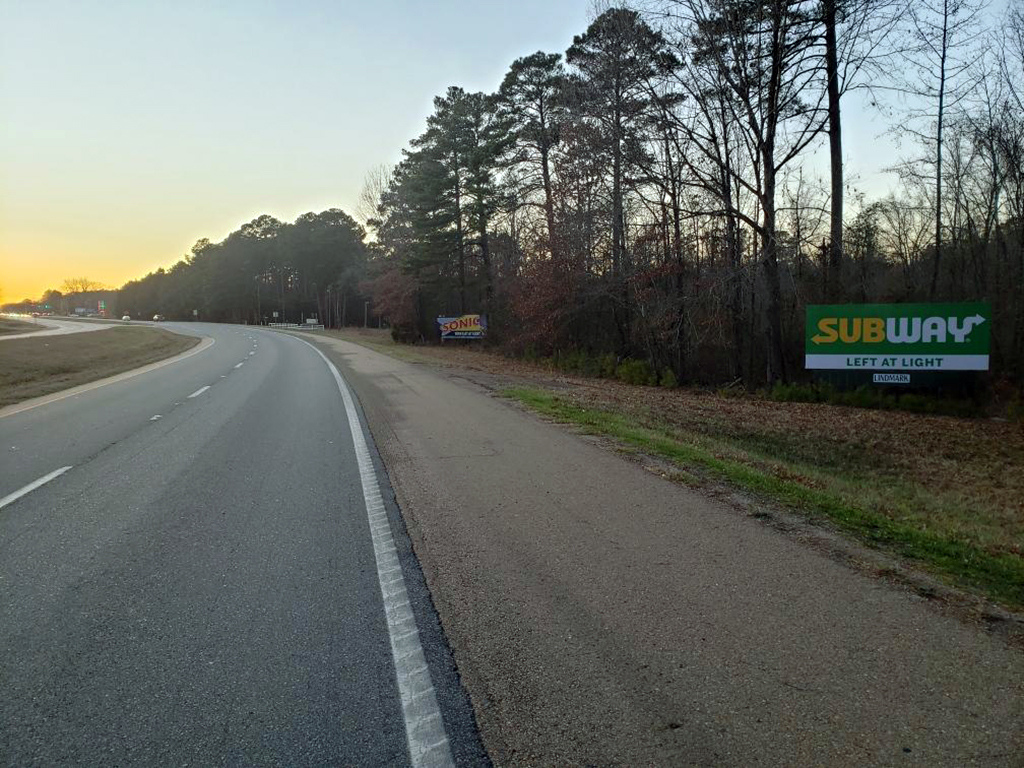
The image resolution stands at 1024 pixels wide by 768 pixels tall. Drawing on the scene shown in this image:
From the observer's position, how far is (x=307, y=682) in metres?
3.55

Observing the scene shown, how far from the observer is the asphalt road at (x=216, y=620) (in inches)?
122

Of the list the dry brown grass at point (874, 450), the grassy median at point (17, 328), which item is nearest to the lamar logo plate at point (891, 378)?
the dry brown grass at point (874, 450)

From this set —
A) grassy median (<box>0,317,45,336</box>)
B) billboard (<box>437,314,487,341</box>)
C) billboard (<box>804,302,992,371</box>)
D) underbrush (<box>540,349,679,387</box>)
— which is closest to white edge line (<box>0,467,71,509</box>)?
billboard (<box>804,302,992,371</box>)

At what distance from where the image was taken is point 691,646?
385cm

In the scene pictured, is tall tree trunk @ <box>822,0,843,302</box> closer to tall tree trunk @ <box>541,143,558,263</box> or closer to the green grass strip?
tall tree trunk @ <box>541,143,558,263</box>

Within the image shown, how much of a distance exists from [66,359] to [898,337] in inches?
1354

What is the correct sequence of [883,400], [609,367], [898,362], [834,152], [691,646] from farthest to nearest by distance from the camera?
[609,367] → [834,152] → [898,362] → [883,400] → [691,646]

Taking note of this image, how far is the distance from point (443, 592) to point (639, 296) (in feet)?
67.0

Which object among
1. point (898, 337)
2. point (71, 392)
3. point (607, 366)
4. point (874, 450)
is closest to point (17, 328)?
point (71, 392)

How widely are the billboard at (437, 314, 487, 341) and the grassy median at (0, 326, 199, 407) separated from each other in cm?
1618

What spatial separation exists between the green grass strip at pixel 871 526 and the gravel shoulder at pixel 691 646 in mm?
717

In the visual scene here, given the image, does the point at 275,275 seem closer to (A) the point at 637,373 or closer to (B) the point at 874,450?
(A) the point at 637,373

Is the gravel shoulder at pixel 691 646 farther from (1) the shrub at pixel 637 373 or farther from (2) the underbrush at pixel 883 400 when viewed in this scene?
(1) the shrub at pixel 637 373

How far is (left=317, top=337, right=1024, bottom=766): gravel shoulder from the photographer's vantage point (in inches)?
118
